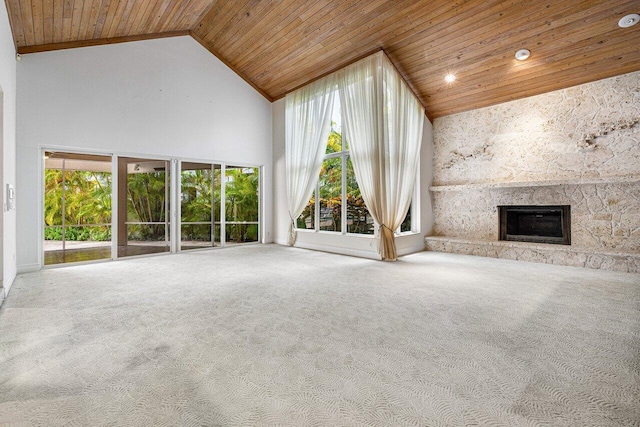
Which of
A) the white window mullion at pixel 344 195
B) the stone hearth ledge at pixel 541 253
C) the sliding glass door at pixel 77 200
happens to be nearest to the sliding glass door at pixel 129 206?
the sliding glass door at pixel 77 200

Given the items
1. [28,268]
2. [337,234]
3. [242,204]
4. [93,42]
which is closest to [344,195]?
[337,234]

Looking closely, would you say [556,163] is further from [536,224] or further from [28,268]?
[28,268]

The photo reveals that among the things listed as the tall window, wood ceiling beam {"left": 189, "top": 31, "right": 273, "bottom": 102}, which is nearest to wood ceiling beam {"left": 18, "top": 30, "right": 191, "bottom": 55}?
wood ceiling beam {"left": 189, "top": 31, "right": 273, "bottom": 102}

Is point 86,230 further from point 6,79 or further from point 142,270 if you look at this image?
point 6,79

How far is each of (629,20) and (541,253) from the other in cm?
342

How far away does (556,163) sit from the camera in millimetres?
5375

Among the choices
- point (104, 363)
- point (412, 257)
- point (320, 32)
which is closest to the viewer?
point (104, 363)

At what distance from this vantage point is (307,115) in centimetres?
683

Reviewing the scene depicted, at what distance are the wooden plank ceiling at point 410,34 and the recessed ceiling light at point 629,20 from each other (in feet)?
0.21

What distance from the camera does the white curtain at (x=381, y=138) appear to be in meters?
5.44

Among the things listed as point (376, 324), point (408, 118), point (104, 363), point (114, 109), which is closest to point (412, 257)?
point (408, 118)

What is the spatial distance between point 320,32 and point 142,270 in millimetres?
4897

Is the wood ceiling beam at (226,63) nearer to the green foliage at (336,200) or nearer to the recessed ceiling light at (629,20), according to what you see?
the green foliage at (336,200)

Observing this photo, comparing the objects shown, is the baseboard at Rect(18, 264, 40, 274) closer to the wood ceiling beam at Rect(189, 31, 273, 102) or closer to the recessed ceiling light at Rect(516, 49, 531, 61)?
the wood ceiling beam at Rect(189, 31, 273, 102)
